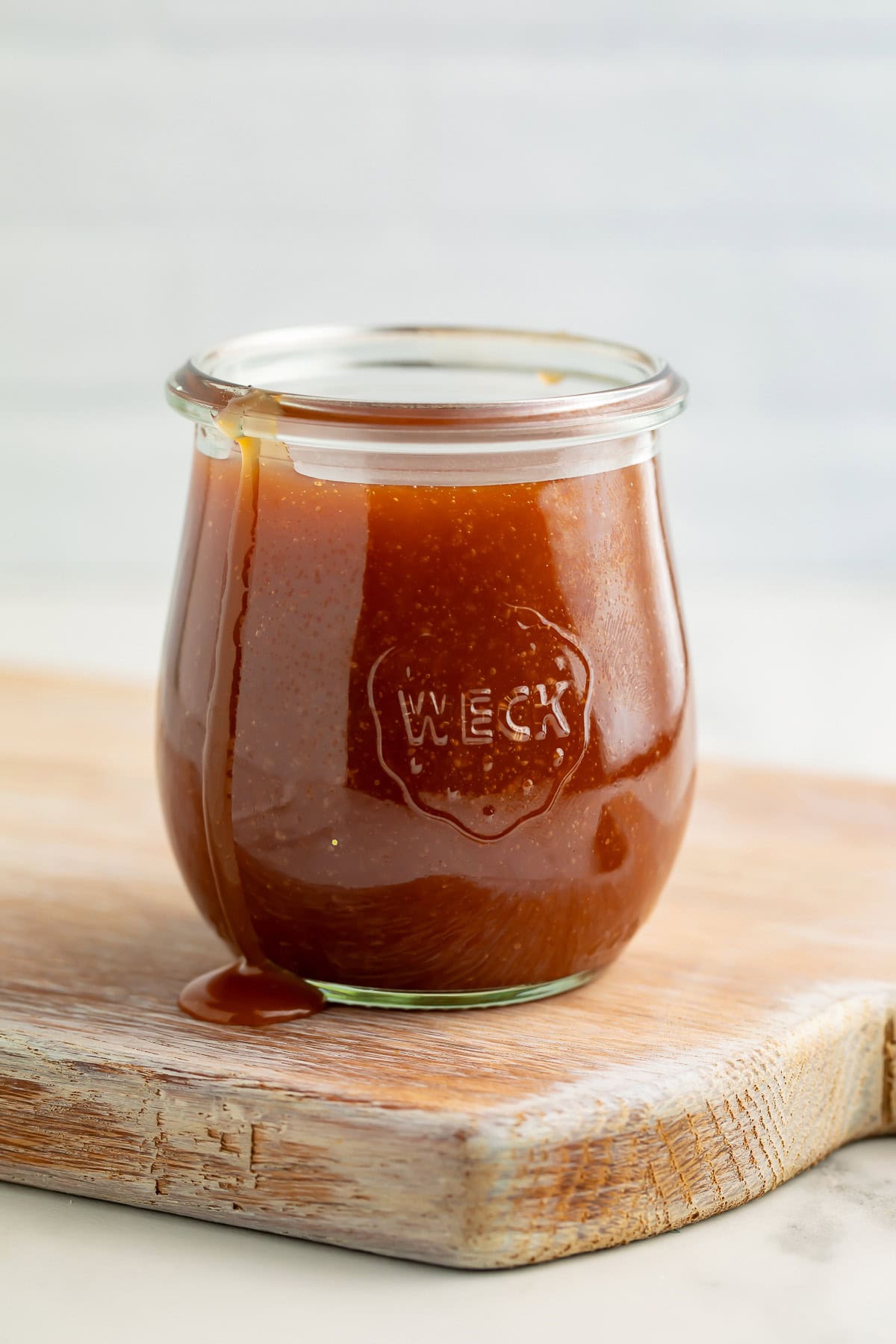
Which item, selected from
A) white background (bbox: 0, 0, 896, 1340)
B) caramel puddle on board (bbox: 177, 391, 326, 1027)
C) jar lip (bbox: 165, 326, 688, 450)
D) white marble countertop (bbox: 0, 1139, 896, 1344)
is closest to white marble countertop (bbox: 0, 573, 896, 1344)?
white marble countertop (bbox: 0, 1139, 896, 1344)

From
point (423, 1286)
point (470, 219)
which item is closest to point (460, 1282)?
point (423, 1286)

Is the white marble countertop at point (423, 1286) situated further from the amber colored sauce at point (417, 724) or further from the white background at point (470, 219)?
the white background at point (470, 219)

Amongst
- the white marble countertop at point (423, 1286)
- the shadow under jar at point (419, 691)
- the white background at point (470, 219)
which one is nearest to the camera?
the white marble countertop at point (423, 1286)

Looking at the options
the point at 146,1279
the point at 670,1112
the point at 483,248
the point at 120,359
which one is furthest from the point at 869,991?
the point at 120,359

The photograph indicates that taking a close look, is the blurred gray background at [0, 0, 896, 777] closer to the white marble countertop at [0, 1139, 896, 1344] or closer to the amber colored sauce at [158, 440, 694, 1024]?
the amber colored sauce at [158, 440, 694, 1024]

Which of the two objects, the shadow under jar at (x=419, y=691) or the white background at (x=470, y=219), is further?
the white background at (x=470, y=219)

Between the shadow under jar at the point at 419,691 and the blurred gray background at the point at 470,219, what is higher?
the blurred gray background at the point at 470,219

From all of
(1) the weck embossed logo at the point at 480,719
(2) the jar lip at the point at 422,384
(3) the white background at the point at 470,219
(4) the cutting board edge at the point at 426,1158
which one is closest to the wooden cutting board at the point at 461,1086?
(4) the cutting board edge at the point at 426,1158
